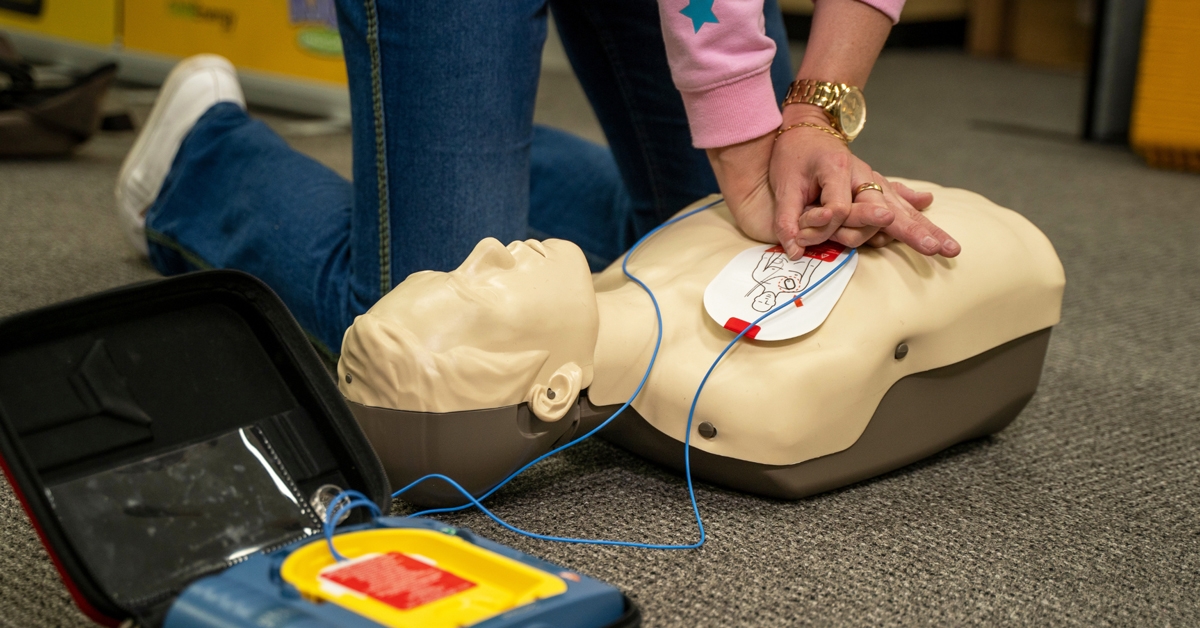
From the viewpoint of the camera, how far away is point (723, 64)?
0.78m

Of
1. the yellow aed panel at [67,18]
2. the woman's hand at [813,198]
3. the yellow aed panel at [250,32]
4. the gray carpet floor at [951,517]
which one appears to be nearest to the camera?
the gray carpet floor at [951,517]

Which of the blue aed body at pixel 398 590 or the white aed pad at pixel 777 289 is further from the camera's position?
the white aed pad at pixel 777 289

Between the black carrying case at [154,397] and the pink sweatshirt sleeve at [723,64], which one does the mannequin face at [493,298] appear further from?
the pink sweatshirt sleeve at [723,64]

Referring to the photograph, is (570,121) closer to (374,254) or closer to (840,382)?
(374,254)

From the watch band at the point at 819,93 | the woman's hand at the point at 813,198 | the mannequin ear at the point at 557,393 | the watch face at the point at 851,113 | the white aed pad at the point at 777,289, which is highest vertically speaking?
the watch band at the point at 819,93

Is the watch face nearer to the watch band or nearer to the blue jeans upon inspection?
the watch band

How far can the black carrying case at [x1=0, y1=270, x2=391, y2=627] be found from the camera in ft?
1.57

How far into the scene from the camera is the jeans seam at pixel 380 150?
84cm

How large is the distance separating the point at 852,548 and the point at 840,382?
0.36 feet

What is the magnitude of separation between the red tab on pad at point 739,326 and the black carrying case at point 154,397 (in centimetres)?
26

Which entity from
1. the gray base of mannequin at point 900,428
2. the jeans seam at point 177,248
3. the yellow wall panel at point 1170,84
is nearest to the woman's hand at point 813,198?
the gray base of mannequin at point 900,428

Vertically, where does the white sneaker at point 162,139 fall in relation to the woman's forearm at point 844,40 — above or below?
below

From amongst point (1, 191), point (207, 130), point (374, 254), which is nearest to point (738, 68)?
point (374, 254)

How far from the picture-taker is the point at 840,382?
69 centimetres
